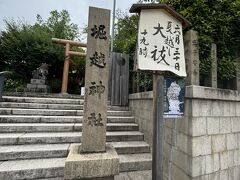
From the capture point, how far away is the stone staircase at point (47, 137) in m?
3.17

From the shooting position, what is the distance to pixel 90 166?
234cm

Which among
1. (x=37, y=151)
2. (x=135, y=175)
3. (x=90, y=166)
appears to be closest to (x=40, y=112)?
(x=37, y=151)

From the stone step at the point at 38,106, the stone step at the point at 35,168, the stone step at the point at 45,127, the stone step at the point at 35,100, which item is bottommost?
the stone step at the point at 35,168

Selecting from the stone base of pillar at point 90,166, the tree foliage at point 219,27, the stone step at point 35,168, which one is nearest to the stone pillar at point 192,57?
the tree foliage at point 219,27

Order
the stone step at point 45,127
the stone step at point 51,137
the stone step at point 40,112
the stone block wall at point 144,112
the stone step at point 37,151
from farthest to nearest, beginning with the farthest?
1. the stone step at point 40,112
2. the stone block wall at point 144,112
3. the stone step at point 45,127
4. the stone step at point 51,137
5. the stone step at point 37,151

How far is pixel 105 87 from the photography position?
2721mm

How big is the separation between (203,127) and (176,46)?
1.33 m

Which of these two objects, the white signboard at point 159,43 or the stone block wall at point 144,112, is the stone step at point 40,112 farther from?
the white signboard at point 159,43

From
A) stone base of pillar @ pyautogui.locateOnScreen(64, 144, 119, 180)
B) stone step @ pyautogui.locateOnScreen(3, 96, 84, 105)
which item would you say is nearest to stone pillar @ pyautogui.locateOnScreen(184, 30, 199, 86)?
stone base of pillar @ pyautogui.locateOnScreen(64, 144, 119, 180)

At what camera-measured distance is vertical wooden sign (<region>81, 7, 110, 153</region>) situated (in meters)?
2.60

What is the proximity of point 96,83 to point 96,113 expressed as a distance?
44cm

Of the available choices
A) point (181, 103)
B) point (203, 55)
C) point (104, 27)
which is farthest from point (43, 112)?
point (203, 55)

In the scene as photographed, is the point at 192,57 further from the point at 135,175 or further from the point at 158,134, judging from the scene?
the point at 135,175

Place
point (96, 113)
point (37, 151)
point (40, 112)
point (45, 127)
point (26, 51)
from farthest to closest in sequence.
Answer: point (26, 51) → point (40, 112) → point (45, 127) → point (37, 151) → point (96, 113)
